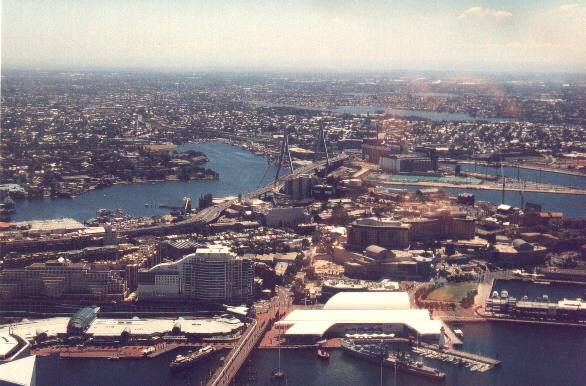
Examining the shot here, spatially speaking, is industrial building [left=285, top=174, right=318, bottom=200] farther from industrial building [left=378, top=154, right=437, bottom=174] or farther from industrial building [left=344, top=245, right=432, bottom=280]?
industrial building [left=344, top=245, right=432, bottom=280]

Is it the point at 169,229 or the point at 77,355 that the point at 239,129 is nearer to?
the point at 169,229

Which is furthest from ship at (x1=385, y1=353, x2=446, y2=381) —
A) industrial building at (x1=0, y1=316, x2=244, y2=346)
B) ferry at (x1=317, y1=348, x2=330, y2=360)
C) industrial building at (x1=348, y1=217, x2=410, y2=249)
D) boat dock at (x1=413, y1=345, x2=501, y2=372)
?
industrial building at (x1=348, y1=217, x2=410, y2=249)

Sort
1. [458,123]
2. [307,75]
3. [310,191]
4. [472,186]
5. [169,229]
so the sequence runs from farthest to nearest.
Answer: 1. [307,75]
2. [458,123]
3. [472,186]
4. [310,191]
5. [169,229]

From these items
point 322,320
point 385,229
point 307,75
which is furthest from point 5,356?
point 307,75

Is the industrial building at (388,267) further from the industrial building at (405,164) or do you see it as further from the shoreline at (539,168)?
the shoreline at (539,168)

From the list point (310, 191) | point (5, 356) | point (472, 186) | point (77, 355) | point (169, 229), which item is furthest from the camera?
point (472, 186)

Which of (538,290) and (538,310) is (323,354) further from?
(538,290)
